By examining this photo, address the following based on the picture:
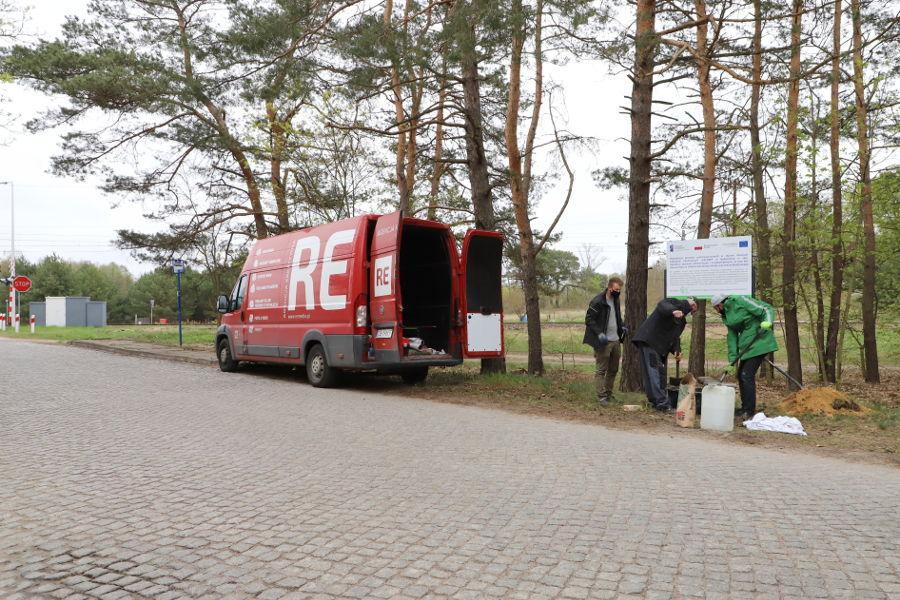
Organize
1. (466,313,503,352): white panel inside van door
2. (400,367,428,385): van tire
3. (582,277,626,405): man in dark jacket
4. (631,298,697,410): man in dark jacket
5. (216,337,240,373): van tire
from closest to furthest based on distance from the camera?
(631,298,697,410): man in dark jacket, (582,277,626,405): man in dark jacket, (466,313,503,352): white panel inside van door, (400,367,428,385): van tire, (216,337,240,373): van tire

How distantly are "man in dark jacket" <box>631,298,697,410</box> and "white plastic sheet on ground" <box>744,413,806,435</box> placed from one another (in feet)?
4.08

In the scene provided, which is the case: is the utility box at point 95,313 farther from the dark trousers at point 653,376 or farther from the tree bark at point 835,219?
the dark trousers at point 653,376

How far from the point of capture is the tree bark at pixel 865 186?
428 inches

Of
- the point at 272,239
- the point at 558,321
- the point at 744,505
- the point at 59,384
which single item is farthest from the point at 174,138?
the point at 558,321

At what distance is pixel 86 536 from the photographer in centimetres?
397

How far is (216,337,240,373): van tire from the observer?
14.5m

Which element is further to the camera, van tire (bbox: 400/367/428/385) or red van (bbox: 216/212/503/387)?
van tire (bbox: 400/367/428/385)

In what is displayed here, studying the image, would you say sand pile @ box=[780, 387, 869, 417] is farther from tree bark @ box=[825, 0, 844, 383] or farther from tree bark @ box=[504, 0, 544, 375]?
tree bark @ box=[504, 0, 544, 375]

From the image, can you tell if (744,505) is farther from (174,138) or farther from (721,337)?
(174,138)

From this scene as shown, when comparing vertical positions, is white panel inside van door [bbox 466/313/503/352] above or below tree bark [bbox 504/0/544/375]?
below

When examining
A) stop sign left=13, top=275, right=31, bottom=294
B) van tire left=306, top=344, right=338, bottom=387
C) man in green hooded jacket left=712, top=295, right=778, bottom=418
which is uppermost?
stop sign left=13, top=275, right=31, bottom=294

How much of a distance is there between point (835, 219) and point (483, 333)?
605 centimetres

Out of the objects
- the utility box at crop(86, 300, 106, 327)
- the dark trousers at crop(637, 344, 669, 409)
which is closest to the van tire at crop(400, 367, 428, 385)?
the dark trousers at crop(637, 344, 669, 409)

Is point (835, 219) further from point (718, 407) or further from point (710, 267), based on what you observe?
point (718, 407)
